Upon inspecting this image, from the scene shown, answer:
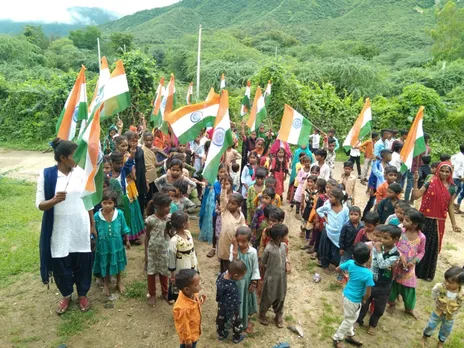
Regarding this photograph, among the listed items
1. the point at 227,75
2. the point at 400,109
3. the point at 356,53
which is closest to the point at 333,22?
Result: the point at 356,53

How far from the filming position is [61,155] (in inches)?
144

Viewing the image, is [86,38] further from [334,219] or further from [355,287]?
[355,287]

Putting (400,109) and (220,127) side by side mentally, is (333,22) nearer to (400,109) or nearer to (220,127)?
(400,109)

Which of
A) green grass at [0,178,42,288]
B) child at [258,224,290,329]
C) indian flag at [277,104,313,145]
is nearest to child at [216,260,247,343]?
child at [258,224,290,329]

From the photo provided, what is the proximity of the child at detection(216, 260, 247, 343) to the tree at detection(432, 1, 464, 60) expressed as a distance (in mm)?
32251

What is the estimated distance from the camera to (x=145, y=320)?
4188 millimetres

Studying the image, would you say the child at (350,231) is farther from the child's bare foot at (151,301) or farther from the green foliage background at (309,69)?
the green foliage background at (309,69)

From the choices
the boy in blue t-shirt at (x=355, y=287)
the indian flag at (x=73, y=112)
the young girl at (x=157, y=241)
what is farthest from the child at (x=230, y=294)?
the indian flag at (x=73, y=112)

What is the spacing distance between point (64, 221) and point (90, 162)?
693 millimetres

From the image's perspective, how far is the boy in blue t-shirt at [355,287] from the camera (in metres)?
3.69

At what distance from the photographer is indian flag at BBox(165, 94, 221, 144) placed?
18.2 feet

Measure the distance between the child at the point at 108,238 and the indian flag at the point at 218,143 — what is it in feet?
4.01

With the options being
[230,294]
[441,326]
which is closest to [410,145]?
[441,326]

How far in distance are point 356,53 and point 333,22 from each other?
2908 cm
